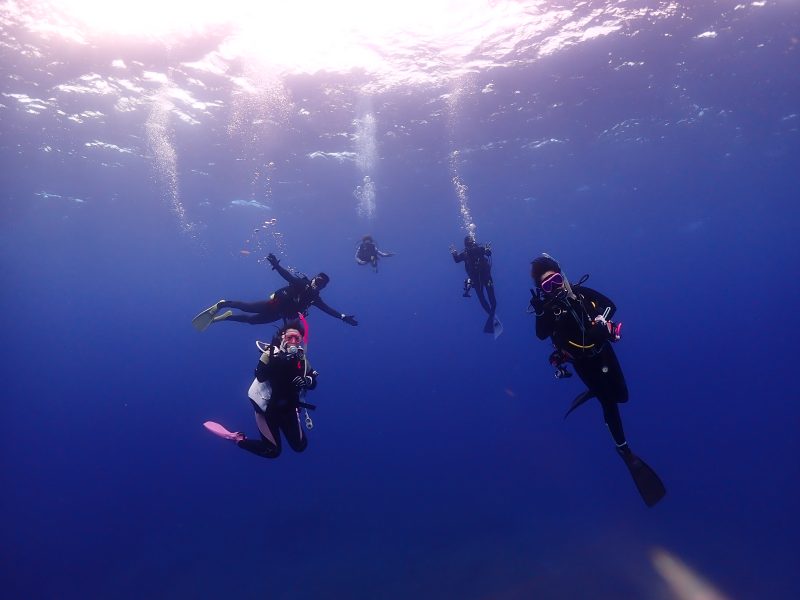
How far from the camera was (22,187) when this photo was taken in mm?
26031

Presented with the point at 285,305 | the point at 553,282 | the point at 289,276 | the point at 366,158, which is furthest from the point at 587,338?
the point at 366,158

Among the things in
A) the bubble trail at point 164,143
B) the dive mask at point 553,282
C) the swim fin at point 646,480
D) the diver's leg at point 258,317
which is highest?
the bubble trail at point 164,143

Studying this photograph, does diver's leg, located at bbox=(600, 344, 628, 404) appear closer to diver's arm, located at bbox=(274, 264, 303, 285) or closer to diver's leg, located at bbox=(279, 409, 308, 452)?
diver's leg, located at bbox=(279, 409, 308, 452)

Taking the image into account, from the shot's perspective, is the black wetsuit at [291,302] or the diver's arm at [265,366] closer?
the diver's arm at [265,366]

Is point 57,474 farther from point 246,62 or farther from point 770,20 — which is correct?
point 770,20

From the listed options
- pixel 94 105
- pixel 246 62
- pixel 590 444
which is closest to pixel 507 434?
pixel 590 444

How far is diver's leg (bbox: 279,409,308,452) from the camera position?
7176 mm

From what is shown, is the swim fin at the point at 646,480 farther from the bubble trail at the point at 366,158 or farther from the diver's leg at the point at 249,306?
the bubble trail at the point at 366,158

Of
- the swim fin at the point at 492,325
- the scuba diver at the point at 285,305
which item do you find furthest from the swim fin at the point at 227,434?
the swim fin at the point at 492,325

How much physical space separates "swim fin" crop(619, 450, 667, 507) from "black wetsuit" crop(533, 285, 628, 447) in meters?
0.30

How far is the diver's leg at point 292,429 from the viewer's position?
718 cm

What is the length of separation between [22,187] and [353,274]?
6763 centimetres

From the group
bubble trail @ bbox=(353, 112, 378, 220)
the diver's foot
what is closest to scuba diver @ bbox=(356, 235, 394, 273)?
the diver's foot

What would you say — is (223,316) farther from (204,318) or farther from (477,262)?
(477,262)
